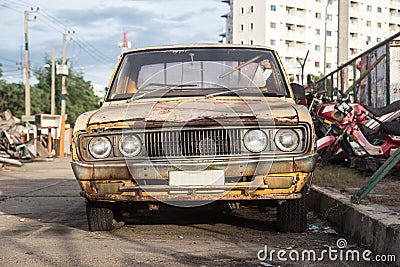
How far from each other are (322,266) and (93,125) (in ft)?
7.26

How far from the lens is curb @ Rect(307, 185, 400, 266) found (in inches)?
168

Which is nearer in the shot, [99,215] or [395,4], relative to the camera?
[99,215]

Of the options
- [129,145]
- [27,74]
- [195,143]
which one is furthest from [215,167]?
[27,74]

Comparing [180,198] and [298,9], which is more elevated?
[298,9]

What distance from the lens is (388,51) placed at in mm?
9617

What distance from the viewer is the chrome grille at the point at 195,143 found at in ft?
16.0

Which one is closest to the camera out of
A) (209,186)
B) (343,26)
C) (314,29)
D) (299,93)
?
(209,186)

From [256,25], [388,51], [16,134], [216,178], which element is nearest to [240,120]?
[216,178]

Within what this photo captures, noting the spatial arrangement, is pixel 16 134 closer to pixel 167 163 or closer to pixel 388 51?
pixel 388 51

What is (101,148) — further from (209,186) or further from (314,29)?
(314,29)

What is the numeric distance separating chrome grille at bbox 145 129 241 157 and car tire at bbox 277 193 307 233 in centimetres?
81

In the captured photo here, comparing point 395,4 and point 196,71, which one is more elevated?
point 395,4

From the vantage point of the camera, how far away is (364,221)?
4.91 metres

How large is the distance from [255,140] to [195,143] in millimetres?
498
